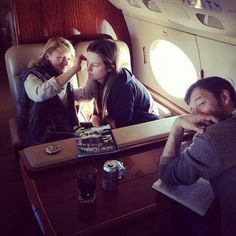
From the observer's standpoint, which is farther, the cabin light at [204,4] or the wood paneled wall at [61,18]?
the wood paneled wall at [61,18]

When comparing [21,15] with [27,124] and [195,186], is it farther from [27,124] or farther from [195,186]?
[195,186]

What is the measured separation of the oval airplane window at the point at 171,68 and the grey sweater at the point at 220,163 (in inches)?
32.3

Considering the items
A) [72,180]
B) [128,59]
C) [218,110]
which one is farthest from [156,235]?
[128,59]

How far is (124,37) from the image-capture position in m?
2.28

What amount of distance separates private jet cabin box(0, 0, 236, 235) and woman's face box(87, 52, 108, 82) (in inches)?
6.9

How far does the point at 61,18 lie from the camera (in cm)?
206

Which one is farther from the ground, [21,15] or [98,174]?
[21,15]

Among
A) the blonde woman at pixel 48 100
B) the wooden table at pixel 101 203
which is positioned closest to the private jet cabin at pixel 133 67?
the wooden table at pixel 101 203

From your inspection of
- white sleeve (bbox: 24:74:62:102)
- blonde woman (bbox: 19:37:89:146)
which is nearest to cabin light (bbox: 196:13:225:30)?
blonde woman (bbox: 19:37:89:146)

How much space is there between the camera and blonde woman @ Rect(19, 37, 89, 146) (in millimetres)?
1755

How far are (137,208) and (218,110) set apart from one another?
1.41 feet

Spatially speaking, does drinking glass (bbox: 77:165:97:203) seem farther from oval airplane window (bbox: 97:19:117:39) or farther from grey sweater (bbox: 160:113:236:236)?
oval airplane window (bbox: 97:19:117:39)

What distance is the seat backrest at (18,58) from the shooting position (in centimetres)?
190

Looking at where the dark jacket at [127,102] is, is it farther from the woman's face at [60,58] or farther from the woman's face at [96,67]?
the woman's face at [60,58]
